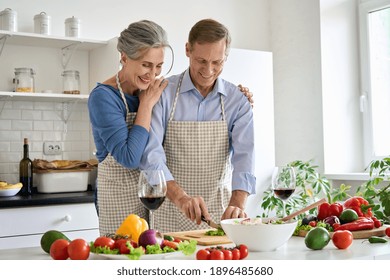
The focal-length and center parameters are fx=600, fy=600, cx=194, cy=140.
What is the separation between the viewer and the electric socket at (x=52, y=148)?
434cm

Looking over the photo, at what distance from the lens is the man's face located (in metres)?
2.48

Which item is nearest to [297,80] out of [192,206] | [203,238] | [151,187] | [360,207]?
[360,207]

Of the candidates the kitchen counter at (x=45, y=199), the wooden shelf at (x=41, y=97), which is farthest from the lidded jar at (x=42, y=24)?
the kitchen counter at (x=45, y=199)

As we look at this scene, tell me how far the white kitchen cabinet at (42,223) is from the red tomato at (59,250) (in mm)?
2003

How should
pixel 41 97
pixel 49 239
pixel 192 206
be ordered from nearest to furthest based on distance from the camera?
1. pixel 49 239
2. pixel 192 206
3. pixel 41 97

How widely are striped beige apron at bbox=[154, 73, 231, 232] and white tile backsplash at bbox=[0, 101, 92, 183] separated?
1.92 m

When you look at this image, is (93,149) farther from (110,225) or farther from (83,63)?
(110,225)

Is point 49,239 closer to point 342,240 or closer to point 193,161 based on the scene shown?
point 342,240

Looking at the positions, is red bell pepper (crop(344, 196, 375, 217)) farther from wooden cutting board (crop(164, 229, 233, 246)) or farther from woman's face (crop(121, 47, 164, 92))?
woman's face (crop(121, 47, 164, 92))

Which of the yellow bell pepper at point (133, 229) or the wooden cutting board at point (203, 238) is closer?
the yellow bell pepper at point (133, 229)

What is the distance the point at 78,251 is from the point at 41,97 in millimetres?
2675

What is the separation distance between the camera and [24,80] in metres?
4.07

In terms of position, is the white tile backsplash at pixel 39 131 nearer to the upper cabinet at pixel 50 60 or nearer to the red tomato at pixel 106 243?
the upper cabinet at pixel 50 60

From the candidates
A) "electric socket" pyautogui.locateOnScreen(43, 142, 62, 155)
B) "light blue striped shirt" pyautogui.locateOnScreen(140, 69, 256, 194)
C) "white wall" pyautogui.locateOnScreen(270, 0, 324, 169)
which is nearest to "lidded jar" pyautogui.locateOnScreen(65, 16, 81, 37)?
"electric socket" pyautogui.locateOnScreen(43, 142, 62, 155)
